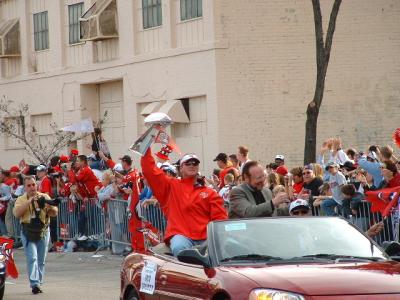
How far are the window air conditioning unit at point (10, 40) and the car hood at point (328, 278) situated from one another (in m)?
30.4

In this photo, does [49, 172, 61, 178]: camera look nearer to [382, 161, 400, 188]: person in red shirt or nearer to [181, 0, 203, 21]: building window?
[181, 0, 203, 21]: building window

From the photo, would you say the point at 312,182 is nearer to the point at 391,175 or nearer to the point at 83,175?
the point at 391,175

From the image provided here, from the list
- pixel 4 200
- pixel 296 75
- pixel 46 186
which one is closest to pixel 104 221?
pixel 46 186

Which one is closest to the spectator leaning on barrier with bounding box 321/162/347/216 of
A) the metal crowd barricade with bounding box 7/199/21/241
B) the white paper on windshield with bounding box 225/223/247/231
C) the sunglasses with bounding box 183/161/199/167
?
the sunglasses with bounding box 183/161/199/167

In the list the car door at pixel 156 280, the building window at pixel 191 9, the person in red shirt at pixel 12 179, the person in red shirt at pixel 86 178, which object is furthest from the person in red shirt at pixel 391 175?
Result: the person in red shirt at pixel 12 179

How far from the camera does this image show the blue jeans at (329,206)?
707 inches

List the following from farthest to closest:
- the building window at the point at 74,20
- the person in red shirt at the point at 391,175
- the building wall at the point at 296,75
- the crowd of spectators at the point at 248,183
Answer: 1. the building window at the point at 74,20
2. the building wall at the point at 296,75
3. the person in red shirt at the point at 391,175
4. the crowd of spectators at the point at 248,183

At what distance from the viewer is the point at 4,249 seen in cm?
1728

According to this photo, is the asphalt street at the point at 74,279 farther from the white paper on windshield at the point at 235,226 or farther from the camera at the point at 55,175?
the white paper on windshield at the point at 235,226

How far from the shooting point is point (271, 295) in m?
8.90

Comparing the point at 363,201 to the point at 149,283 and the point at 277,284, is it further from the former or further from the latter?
the point at 277,284

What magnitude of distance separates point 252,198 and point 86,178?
538 inches

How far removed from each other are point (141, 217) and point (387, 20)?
12.1 m

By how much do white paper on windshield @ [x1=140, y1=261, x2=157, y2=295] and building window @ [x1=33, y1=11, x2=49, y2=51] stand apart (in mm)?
27120
